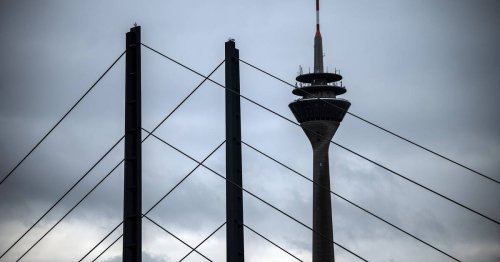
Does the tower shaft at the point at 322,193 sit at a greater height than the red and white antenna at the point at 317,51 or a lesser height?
lesser

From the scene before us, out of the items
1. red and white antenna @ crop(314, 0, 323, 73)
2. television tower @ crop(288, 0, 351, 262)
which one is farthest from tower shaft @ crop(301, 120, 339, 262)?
red and white antenna @ crop(314, 0, 323, 73)

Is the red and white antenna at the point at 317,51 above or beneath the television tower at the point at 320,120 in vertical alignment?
above

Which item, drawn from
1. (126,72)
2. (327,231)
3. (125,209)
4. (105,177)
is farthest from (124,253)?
(327,231)

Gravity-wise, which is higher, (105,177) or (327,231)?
(327,231)

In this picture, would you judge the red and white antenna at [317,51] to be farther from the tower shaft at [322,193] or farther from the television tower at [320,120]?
the tower shaft at [322,193]

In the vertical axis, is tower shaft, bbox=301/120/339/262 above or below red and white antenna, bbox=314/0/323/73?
below

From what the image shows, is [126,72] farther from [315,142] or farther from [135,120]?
[315,142]

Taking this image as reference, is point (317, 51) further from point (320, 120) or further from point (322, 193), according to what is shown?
point (322, 193)

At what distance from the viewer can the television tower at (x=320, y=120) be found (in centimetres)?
10625

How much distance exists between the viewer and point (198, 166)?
1147 inches

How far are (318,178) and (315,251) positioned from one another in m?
9.76

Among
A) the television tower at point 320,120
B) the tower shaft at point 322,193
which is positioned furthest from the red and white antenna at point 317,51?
the tower shaft at point 322,193

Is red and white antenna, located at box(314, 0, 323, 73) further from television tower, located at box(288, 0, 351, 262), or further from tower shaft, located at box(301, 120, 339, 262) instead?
tower shaft, located at box(301, 120, 339, 262)

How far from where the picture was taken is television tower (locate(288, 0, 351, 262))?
349 feet
